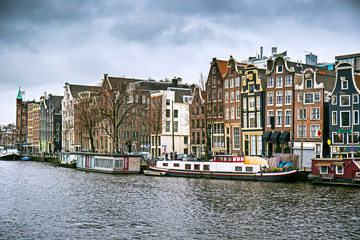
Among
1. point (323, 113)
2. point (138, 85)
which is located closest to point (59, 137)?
point (138, 85)

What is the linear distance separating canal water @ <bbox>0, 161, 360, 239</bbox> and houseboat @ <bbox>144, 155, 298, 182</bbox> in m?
2.19

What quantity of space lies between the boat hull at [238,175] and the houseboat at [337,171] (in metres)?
2.99

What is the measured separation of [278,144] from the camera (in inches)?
3024

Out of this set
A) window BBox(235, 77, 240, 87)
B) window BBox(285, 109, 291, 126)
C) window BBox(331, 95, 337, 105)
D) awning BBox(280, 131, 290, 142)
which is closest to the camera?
window BBox(331, 95, 337, 105)

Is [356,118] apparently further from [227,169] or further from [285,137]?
[227,169]

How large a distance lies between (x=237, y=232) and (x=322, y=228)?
230 inches

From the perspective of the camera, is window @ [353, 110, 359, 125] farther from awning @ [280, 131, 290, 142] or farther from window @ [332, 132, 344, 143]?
awning @ [280, 131, 290, 142]

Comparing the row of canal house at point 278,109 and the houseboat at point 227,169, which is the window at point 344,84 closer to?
the row of canal house at point 278,109

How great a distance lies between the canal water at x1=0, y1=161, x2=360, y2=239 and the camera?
31.3 meters

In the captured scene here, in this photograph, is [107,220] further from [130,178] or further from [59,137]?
[59,137]

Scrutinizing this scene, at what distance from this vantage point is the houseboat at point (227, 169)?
59.0m

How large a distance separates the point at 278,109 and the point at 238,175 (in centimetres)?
1916

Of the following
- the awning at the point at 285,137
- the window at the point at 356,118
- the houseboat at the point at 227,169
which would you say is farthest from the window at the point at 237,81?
the window at the point at 356,118

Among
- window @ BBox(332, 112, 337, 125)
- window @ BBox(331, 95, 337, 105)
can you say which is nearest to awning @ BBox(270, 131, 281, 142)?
window @ BBox(332, 112, 337, 125)
